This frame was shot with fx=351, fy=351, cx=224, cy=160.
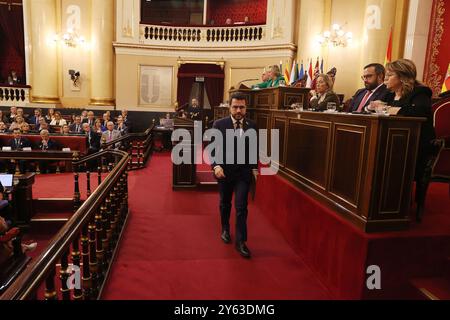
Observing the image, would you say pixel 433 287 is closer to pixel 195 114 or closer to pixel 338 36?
pixel 195 114

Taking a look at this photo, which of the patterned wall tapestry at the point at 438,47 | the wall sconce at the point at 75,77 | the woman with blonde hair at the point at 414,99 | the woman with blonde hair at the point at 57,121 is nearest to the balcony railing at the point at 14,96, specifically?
the wall sconce at the point at 75,77

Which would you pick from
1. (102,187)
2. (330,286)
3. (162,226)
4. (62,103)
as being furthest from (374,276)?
(62,103)

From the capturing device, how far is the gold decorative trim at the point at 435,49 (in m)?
5.70

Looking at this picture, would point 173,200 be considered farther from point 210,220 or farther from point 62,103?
point 62,103

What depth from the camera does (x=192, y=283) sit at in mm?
2461

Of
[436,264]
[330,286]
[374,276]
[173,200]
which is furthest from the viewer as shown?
[173,200]

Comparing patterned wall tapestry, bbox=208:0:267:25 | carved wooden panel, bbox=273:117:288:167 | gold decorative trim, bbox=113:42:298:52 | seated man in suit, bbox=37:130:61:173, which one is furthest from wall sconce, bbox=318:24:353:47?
seated man in suit, bbox=37:130:61:173

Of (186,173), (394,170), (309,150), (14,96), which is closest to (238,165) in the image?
(309,150)

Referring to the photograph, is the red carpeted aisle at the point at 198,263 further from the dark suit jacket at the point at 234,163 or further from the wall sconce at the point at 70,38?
the wall sconce at the point at 70,38

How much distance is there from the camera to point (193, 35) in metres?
11.1

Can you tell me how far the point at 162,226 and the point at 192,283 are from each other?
1248 millimetres

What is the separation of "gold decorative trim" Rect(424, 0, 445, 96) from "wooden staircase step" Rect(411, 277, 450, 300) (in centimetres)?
459

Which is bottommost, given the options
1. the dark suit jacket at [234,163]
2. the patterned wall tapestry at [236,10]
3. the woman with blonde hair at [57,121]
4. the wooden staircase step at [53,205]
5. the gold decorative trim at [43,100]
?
the wooden staircase step at [53,205]

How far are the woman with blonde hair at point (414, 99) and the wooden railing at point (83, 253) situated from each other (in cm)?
212
